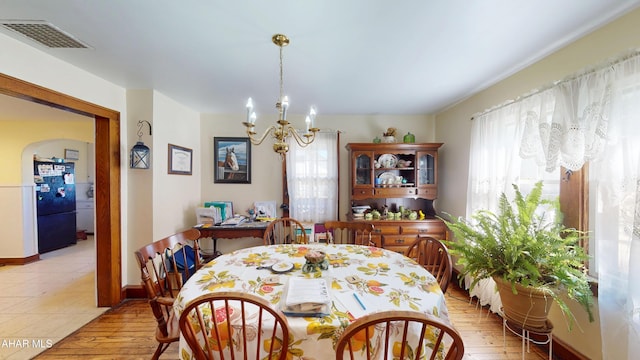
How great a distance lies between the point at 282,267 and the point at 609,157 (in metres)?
2.09

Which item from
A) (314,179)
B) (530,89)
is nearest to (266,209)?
(314,179)

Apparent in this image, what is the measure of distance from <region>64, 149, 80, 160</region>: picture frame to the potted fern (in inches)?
295

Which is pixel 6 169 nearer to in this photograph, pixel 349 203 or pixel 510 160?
pixel 349 203

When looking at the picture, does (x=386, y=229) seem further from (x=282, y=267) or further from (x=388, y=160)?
(x=282, y=267)

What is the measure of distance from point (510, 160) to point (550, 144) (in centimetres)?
42

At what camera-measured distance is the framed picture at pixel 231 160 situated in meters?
3.34

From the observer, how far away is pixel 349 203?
343 cm

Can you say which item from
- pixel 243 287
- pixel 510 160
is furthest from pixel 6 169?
pixel 510 160

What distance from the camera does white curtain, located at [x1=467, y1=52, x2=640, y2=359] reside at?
4.11ft

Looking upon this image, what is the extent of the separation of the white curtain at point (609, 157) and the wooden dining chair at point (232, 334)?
190 cm

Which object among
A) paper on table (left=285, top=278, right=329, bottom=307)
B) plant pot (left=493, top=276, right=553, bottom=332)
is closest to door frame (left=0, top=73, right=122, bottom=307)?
paper on table (left=285, top=278, right=329, bottom=307)

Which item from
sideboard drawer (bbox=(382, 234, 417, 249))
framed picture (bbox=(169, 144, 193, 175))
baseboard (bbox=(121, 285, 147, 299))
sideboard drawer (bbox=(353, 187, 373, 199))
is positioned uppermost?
framed picture (bbox=(169, 144, 193, 175))

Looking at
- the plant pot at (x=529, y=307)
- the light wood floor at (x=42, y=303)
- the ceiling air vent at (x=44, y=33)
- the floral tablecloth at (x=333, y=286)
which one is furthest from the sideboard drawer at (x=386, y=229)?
the ceiling air vent at (x=44, y=33)

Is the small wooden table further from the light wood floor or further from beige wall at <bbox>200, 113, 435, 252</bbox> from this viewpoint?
the light wood floor
